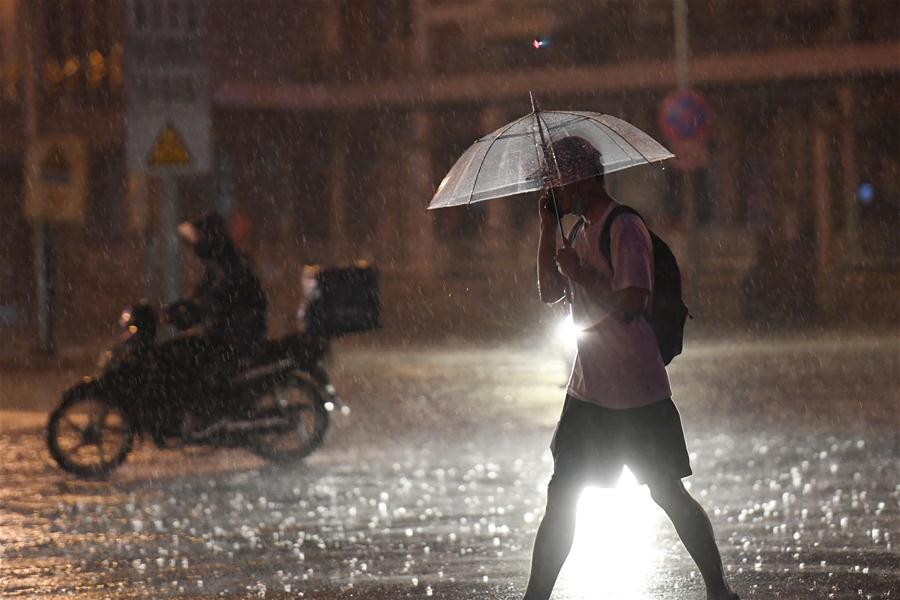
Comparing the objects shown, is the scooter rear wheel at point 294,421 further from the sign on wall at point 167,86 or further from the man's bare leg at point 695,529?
the man's bare leg at point 695,529

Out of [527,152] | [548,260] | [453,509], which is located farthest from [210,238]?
[548,260]

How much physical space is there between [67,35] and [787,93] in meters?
15.9

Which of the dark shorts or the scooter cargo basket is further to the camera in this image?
the scooter cargo basket

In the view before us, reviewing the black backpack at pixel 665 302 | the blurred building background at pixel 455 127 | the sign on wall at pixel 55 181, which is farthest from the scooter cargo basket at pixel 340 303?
the blurred building background at pixel 455 127

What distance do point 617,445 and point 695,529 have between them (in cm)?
43

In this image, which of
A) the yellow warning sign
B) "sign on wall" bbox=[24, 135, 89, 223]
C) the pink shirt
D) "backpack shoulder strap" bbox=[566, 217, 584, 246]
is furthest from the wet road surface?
"sign on wall" bbox=[24, 135, 89, 223]

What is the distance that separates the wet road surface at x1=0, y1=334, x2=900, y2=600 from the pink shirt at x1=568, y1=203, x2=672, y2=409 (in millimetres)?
1134

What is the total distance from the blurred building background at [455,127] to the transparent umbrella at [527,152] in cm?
2482

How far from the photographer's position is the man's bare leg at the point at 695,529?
695cm

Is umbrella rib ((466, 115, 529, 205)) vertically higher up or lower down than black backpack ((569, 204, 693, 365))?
higher up

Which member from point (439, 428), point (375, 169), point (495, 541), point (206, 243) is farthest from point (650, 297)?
point (375, 169)

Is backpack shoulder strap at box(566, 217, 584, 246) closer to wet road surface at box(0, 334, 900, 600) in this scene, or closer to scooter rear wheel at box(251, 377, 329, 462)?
wet road surface at box(0, 334, 900, 600)

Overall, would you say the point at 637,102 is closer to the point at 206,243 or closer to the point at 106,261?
the point at 106,261

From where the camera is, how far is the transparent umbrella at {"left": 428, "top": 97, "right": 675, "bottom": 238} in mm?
7039
